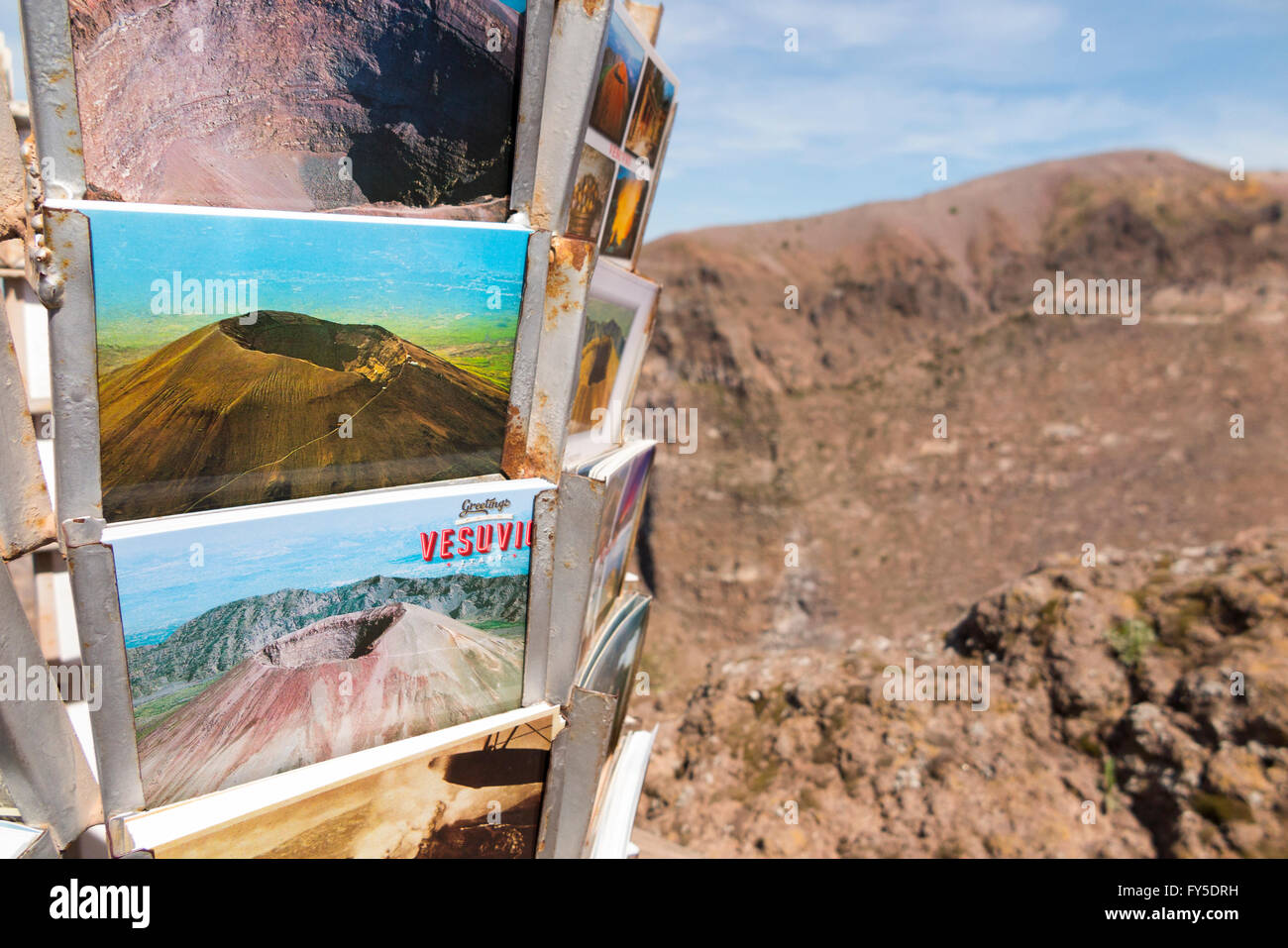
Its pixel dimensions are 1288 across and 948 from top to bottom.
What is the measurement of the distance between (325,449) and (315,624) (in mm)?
881

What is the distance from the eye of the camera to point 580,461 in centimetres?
545

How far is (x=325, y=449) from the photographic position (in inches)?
162

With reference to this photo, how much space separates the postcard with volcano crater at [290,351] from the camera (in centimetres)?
338

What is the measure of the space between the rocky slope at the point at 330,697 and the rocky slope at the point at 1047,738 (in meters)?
6.39

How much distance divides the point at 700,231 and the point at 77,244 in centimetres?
3073

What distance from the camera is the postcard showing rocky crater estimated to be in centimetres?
367

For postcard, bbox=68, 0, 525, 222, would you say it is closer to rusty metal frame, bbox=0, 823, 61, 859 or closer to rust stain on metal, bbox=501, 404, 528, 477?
rust stain on metal, bbox=501, 404, 528, 477

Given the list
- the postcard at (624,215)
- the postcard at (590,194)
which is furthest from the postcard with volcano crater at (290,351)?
the postcard at (624,215)

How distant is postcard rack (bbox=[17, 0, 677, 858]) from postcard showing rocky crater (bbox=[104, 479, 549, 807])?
2 centimetres

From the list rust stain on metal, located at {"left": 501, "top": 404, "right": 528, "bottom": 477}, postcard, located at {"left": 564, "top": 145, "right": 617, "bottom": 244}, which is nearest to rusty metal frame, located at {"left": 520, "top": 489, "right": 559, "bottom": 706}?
rust stain on metal, located at {"left": 501, "top": 404, "right": 528, "bottom": 477}

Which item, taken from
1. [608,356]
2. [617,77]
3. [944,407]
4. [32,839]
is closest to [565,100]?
[617,77]

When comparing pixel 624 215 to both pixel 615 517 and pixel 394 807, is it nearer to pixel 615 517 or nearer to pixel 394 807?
pixel 615 517
